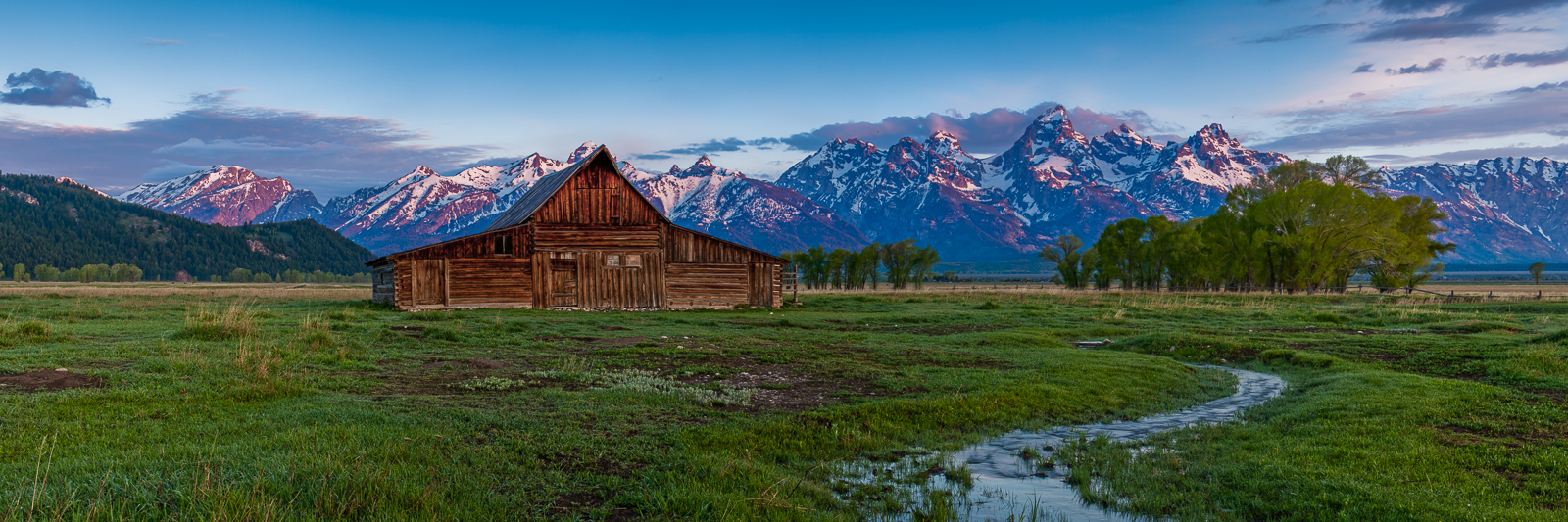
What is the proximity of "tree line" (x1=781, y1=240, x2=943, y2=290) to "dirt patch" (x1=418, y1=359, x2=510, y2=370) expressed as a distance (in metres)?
72.5

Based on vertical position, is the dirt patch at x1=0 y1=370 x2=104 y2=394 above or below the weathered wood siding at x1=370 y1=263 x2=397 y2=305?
below

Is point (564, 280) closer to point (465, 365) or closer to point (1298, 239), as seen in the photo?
point (465, 365)

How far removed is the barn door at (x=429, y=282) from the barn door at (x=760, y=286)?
15.3 meters

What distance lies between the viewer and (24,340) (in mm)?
15891

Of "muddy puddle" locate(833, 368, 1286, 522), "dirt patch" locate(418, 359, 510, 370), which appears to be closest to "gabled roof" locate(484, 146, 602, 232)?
"dirt patch" locate(418, 359, 510, 370)

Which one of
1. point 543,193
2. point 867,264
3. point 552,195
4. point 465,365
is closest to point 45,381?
point 465,365

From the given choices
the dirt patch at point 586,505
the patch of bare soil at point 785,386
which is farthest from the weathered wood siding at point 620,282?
the dirt patch at point 586,505

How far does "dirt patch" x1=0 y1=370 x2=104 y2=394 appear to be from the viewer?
1050 cm

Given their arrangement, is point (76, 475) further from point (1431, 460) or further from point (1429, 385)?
point (1429, 385)

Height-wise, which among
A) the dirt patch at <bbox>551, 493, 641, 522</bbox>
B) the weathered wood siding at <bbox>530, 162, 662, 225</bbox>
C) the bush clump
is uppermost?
Result: the weathered wood siding at <bbox>530, 162, 662, 225</bbox>

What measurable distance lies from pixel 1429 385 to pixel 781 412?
1183cm

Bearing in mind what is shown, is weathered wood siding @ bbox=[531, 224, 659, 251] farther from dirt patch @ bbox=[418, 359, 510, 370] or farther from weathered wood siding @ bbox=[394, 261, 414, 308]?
dirt patch @ bbox=[418, 359, 510, 370]

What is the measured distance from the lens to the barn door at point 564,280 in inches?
1489

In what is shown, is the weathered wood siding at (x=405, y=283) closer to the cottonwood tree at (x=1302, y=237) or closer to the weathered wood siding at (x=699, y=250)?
the weathered wood siding at (x=699, y=250)
